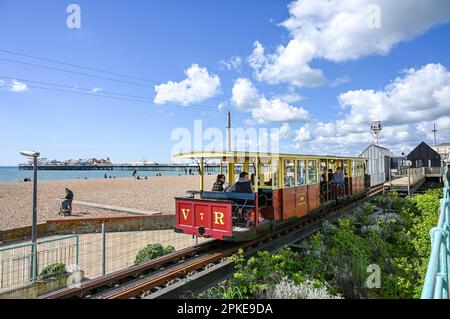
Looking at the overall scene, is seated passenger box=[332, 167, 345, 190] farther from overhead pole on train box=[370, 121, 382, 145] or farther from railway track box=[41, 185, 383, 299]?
overhead pole on train box=[370, 121, 382, 145]

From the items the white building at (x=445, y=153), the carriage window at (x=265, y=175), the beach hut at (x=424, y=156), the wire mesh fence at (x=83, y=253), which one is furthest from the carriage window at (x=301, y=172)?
the beach hut at (x=424, y=156)

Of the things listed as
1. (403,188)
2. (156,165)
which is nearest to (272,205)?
(403,188)

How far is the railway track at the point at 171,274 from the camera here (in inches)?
226

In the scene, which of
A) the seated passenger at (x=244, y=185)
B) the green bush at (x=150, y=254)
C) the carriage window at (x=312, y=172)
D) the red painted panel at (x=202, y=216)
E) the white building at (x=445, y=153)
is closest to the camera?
the red painted panel at (x=202, y=216)

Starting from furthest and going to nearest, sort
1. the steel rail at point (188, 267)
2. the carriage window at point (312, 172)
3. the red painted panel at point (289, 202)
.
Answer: the carriage window at point (312, 172) < the red painted panel at point (289, 202) < the steel rail at point (188, 267)

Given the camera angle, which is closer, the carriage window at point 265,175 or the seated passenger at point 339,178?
the carriage window at point 265,175

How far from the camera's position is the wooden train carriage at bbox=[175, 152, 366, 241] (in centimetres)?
785

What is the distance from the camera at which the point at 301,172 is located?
1028 centimetres

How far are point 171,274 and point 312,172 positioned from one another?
271 inches

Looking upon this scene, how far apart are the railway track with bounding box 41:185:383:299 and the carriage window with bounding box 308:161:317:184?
2.60m

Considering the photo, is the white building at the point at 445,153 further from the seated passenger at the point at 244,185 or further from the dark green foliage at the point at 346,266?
the seated passenger at the point at 244,185

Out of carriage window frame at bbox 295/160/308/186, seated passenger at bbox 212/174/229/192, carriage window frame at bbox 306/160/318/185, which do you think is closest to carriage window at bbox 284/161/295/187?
carriage window frame at bbox 295/160/308/186

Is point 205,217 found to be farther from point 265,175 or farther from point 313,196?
point 313,196
